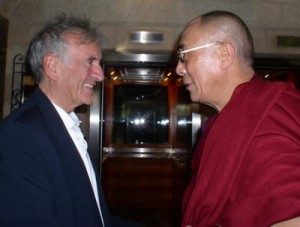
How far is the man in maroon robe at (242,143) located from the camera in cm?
79

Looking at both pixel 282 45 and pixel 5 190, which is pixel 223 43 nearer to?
pixel 5 190

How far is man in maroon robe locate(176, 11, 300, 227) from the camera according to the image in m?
0.79

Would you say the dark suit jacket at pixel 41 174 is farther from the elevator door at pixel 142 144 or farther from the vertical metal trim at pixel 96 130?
the elevator door at pixel 142 144

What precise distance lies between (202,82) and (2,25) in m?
1.91

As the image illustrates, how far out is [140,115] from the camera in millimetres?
5703

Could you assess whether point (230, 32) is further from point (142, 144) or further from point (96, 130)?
point (142, 144)

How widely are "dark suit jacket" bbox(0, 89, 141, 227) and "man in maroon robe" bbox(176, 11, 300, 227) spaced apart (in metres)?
0.42

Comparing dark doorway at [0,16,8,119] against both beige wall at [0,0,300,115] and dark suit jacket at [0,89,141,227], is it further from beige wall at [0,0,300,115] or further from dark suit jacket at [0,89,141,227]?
dark suit jacket at [0,89,141,227]

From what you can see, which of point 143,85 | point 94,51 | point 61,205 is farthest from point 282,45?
point 143,85

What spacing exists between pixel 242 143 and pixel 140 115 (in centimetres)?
484

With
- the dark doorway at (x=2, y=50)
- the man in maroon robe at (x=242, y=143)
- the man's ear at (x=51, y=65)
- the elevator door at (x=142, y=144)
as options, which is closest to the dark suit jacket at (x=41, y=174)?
the man's ear at (x=51, y=65)

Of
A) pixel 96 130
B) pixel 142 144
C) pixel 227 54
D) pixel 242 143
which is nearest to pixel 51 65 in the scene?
pixel 227 54

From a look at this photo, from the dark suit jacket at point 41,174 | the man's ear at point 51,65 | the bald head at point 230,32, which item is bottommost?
the dark suit jacket at point 41,174

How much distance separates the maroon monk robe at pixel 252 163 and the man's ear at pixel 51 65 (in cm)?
74
